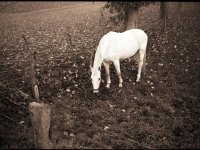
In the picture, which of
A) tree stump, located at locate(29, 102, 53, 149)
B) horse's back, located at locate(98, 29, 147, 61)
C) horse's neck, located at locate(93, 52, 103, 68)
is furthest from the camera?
horse's back, located at locate(98, 29, 147, 61)

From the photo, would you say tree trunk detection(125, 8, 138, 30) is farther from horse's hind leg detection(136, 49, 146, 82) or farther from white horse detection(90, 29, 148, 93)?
horse's hind leg detection(136, 49, 146, 82)

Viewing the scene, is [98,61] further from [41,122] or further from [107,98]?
[41,122]

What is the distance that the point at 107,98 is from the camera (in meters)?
8.92

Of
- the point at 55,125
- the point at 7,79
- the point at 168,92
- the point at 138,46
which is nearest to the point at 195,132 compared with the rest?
the point at 168,92

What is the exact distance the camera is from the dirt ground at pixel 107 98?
6516 millimetres

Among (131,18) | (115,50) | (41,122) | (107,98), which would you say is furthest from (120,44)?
(41,122)

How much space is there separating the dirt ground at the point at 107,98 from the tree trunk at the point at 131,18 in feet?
5.32

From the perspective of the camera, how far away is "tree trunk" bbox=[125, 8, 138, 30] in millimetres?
11133

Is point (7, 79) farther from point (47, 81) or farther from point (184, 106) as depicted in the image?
point (184, 106)

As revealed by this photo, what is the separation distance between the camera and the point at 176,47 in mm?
13477

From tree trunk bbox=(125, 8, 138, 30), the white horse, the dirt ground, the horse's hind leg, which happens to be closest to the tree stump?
the dirt ground

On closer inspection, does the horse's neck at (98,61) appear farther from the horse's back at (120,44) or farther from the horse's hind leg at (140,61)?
the horse's hind leg at (140,61)

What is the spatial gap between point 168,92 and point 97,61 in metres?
2.72

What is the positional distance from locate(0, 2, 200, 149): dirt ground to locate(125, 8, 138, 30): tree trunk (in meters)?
1.62
